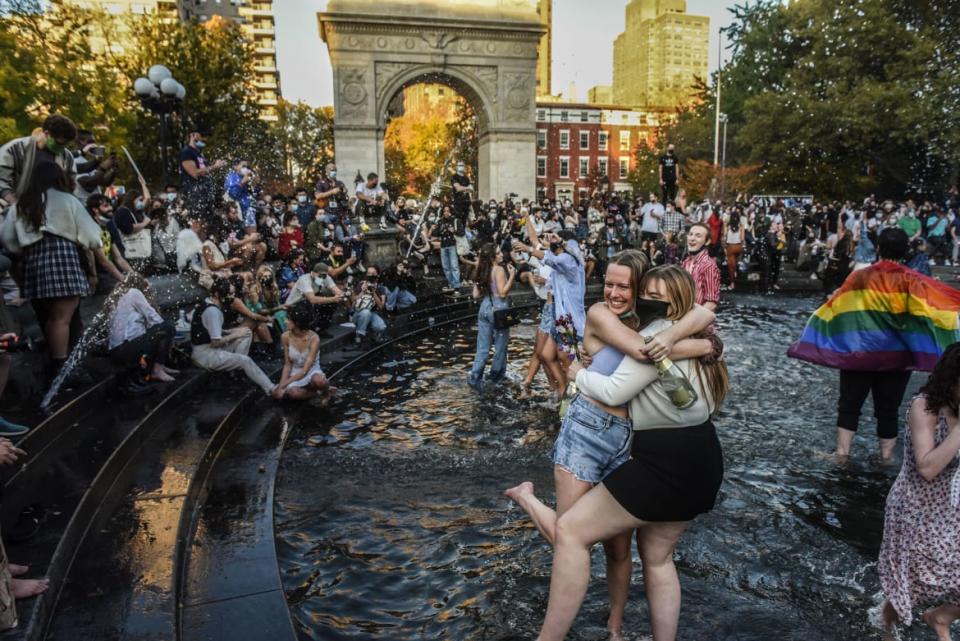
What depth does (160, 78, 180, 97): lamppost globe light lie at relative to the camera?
11.6m

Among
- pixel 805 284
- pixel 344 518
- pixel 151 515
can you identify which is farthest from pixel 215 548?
pixel 805 284

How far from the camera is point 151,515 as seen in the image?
4137 millimetres

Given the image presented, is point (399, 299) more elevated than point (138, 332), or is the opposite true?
point (138, 332)

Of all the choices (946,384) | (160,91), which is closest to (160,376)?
(946,384)

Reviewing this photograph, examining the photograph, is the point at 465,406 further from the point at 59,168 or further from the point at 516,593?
the point at 59,168

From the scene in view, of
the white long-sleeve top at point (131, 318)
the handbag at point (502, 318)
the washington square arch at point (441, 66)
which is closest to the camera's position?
the white long-sleeve top at point (131, 318)

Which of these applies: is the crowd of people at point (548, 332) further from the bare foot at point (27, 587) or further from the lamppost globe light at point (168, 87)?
the lamppost globe light at point (168, 87)

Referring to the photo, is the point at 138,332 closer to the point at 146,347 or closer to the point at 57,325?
the point at 146,347

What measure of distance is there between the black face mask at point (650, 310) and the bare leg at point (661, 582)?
2.98ft

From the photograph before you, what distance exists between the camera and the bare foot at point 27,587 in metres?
2.99

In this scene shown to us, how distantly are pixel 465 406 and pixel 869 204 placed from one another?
22.5 metres

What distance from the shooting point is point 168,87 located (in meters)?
11.7

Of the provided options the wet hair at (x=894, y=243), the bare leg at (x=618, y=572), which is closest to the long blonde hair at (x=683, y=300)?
the bare leg at (x=618, y=572)

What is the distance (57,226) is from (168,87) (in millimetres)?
6769
